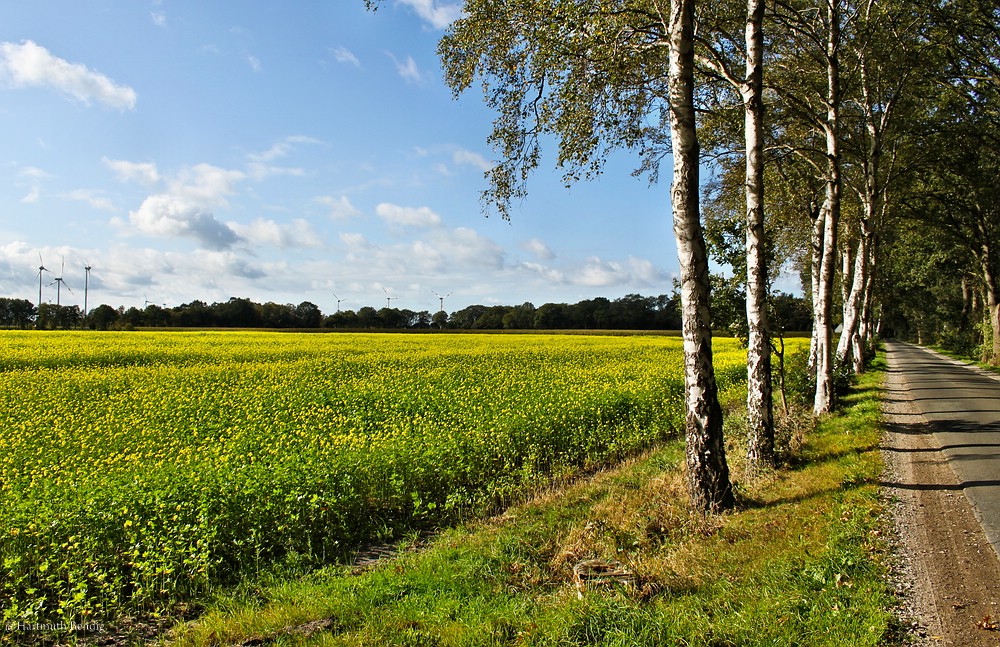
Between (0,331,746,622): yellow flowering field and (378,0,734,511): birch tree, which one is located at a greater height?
(378,0,734,511): birch tree

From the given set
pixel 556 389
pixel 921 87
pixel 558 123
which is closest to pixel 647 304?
pixel 921 87

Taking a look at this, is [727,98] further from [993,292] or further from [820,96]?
[993,292]

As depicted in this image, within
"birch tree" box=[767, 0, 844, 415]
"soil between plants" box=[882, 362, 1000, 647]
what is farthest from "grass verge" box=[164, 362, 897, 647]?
"birch tree" box=[767, 0, 844, 415]

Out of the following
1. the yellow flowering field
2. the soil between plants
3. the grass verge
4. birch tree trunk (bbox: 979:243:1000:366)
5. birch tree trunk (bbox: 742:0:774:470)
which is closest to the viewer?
the soil between plants

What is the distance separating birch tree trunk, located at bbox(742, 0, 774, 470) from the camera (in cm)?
989

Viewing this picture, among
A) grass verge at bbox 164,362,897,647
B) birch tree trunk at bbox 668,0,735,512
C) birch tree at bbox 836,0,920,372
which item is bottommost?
grass verge at bbox 164,362,897,647

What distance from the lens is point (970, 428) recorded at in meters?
13.0

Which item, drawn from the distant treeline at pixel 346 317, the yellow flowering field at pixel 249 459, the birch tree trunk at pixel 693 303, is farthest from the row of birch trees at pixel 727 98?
the distant treeline at pixel 346 317

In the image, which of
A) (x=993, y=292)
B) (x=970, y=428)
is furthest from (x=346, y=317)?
(x=970, y=428)

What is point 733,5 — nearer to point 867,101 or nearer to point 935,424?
point 867,101

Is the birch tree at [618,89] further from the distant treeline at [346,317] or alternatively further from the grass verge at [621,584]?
the distant treeline at [346,317]

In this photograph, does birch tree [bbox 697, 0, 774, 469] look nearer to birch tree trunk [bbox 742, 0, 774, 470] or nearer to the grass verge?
birch tree trunk [bbox 742, 0, 774, 470]

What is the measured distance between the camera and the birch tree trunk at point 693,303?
24.9ft

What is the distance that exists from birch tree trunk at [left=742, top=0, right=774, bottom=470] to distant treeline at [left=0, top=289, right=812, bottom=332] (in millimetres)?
73617
